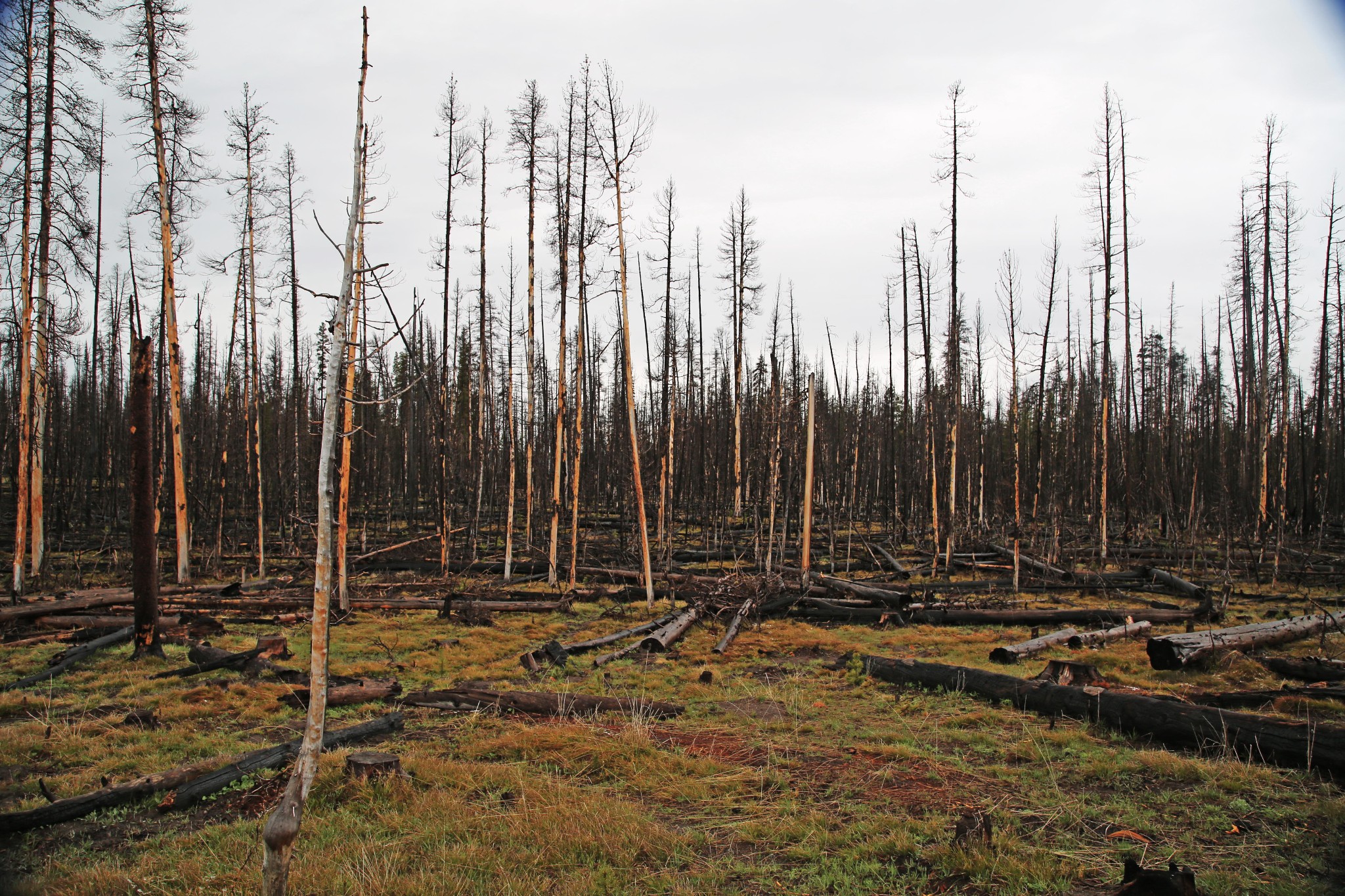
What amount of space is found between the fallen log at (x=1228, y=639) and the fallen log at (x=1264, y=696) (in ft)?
5.83

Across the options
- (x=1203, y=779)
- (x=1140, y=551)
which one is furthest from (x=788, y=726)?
(x=1140, y=551)

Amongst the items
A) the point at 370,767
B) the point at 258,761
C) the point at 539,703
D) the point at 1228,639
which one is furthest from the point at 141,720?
the point at 1228,639

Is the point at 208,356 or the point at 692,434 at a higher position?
the point at 208,356

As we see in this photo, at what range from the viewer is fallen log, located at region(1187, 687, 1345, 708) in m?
7.33

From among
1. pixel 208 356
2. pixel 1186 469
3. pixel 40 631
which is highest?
pixel 208 356

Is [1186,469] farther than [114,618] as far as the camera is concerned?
Yes

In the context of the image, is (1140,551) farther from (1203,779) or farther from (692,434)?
(1203,779)

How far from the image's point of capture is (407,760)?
581cm

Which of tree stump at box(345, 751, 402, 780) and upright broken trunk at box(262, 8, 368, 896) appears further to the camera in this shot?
tree stump at box(345, 751, 402, 780)

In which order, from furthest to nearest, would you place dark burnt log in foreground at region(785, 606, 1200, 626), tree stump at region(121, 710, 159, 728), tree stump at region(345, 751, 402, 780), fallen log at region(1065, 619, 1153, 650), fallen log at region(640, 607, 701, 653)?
1. dark burnt log in foreground at region(785, 606, 1200, 626)
2. fallen log at region(640, 607, 701, 653)
3. fallen log at region(1065, 619, 1153, 650)
4. tree stump at region(121, 710, 159, 728)
5. tree stump at region(345, 751, 402, 780)

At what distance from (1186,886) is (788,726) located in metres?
4.21

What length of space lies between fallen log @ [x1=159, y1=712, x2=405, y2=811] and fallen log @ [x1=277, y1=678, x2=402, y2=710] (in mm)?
1099

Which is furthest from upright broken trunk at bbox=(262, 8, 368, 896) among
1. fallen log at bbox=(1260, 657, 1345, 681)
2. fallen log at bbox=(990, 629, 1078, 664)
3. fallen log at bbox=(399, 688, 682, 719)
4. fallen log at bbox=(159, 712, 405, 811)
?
fallen log at bbox=(1260, 657, 1345, 681)

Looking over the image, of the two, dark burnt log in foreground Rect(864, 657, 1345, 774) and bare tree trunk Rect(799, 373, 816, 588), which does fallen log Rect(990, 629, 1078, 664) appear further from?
bare tree trunk Rect(799, 373, 816, 588)
